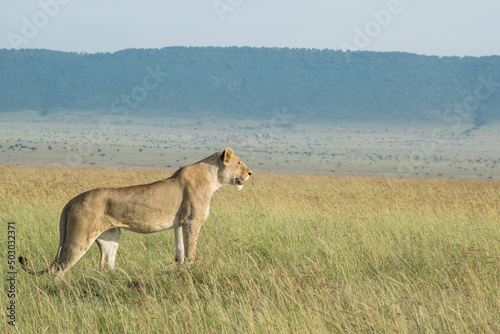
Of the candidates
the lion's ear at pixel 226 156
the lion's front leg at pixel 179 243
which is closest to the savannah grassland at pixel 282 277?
the lion's front leg at pixel 179 243

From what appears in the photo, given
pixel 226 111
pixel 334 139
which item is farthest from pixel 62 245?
pixel 226 111

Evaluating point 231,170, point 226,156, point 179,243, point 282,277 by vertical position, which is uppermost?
point 226,156

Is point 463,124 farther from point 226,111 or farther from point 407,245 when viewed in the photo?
point 407,245

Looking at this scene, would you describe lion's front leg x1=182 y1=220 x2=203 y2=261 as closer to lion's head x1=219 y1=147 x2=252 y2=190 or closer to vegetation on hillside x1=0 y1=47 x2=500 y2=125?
lion's head x1=219 y1=147 x2=252 y2=190

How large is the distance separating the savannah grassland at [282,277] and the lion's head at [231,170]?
2.50 ft

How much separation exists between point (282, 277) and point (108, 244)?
5.75 feet

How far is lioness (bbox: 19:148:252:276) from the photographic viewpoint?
19.6ft

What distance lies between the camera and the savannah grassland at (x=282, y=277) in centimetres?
484

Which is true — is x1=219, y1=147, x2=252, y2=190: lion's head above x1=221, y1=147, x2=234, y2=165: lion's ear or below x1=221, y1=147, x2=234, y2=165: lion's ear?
below

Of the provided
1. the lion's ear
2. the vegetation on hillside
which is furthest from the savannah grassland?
the vegetation on hillside

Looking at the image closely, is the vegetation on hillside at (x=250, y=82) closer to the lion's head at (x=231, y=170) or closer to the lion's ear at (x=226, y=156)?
the lion's head at (x=231, y=170)

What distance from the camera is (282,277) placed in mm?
6043

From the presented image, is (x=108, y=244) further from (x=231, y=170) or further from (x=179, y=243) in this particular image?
(x=231, y=170)

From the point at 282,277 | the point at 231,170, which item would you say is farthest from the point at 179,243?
the point at 282,277
